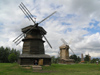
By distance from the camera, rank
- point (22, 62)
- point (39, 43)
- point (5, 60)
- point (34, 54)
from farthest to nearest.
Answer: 1. point (5, 60)
2. point (39, 43)
3. point (34, 54)
4. point (22, 62)

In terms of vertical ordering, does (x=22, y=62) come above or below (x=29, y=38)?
below

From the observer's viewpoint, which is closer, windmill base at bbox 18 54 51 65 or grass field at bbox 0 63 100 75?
grass field at bbox 0 63 100 75

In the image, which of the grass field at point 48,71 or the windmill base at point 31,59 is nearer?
the grass field at point 48,71

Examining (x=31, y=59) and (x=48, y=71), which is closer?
(x=48, y=71)

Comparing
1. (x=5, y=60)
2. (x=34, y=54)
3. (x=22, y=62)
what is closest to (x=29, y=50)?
(x=34, y=54)

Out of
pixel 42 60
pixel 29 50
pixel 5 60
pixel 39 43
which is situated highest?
pixel 39 43

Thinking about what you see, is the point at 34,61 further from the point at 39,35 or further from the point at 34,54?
the point at 39,35

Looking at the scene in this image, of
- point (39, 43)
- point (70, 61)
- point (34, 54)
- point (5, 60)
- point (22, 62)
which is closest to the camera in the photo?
point (22, 62)

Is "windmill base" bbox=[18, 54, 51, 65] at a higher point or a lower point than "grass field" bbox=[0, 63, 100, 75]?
higher

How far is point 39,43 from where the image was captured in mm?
20266

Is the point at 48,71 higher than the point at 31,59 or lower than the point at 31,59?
lower

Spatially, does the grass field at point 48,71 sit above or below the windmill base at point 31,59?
below

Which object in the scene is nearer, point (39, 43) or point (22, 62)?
point (22, 62)

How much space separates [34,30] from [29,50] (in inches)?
170
